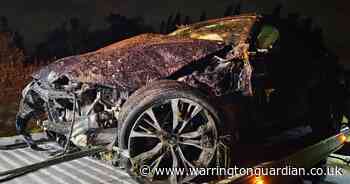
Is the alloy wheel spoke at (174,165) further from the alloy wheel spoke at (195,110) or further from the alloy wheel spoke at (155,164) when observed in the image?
the alloy wheel spoke at (195,110)

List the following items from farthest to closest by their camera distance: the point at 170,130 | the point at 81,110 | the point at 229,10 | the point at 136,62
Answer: the point at 229,10
the point at 81,110
the point at 136,62
the point at 170,130

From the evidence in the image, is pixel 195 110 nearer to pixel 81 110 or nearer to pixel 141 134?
pixel 141 134

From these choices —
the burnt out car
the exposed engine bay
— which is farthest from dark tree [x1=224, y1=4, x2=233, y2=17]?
the exposed engine bay

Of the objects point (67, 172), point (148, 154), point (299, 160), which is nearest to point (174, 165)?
point (148, 154)

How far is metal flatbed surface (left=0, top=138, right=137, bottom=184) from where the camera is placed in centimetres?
315

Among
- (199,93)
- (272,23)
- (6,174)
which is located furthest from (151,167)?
(272,23)

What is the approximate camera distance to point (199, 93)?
10.5ft

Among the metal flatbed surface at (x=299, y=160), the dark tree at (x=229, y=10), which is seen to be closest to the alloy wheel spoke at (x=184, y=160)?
the metal flatbed surface at (x=299, y=160)

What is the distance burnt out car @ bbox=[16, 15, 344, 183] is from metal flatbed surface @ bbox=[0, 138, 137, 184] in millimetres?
196

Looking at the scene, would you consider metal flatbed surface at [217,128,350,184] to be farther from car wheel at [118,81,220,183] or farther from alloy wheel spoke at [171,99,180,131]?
alloy wheel spoke at [171,99,180,131]

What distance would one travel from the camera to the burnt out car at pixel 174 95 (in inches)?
125

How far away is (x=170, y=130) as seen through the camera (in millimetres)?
3256

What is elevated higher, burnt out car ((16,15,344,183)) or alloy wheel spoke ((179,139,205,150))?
burnt out car ((16,15,344,183))

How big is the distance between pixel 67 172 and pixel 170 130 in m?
1.06
